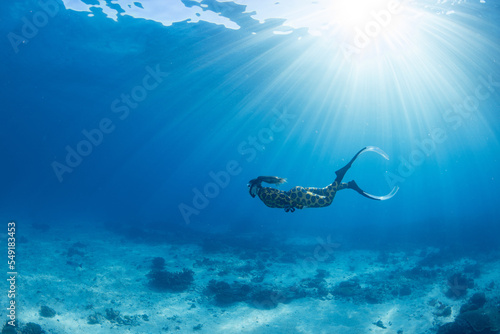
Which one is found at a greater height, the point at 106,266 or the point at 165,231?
the point at 165,231

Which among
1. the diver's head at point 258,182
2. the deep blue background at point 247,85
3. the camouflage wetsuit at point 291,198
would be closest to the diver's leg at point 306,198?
the camouflage wetsuit at point 291,198

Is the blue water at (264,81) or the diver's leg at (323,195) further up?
the blue water at (264,81)

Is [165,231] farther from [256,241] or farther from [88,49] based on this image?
[88,49]

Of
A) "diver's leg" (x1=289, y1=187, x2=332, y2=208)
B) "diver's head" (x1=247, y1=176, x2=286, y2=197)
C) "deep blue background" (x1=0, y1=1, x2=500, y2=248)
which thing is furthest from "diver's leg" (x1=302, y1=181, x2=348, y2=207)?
"deep blue background" (x1=0, y1=1, x2=500, y2=248)

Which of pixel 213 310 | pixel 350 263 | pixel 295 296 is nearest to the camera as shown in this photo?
pixel 213 310

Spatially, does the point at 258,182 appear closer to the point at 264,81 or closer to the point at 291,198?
the point at 291,198

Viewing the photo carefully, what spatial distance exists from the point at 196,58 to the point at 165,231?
57.7ft

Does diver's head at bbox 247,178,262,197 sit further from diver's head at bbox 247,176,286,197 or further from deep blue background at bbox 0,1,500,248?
deep blue background at bbox 0,1,500,248

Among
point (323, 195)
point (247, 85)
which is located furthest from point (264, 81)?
point (323, 195)

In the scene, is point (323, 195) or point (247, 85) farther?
point (247, 85)

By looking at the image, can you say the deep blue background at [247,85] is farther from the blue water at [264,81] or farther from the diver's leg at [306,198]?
the diver's leg at [306,198]

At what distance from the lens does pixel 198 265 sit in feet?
56.7

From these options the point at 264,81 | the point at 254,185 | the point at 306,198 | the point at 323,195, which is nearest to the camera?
the point at 254,185

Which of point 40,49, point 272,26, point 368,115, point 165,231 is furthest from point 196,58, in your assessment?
point 368,115
